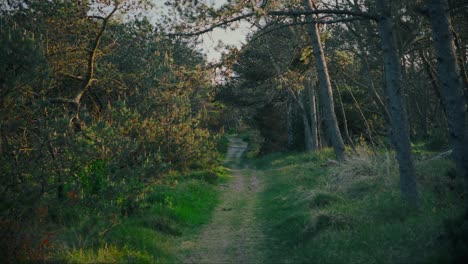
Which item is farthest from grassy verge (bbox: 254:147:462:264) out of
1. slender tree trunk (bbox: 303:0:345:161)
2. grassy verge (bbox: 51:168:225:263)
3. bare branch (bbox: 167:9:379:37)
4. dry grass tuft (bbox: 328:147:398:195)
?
bare branch (bbox: 167:9:379:37)

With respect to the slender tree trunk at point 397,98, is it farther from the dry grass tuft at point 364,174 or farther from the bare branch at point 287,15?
the dry grass tuft at point 364,174

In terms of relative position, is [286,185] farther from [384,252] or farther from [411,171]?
[384,252]

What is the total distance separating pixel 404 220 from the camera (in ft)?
24.2

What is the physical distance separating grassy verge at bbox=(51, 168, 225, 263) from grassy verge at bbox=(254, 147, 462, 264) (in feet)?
6.45

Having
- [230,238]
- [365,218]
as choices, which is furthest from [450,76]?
[230,238]

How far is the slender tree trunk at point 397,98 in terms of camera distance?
26.3 feet

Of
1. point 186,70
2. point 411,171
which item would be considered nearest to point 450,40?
point 411,171

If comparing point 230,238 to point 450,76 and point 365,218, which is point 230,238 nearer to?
point 365,218

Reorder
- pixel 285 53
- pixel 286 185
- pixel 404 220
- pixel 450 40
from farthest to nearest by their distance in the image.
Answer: pixel 285 53 < pixel 286 185 < pixel 404 220 < pixel 450 40

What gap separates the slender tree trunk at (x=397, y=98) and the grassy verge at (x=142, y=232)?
4841mm

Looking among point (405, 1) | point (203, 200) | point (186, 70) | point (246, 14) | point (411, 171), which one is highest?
point (405, 1)

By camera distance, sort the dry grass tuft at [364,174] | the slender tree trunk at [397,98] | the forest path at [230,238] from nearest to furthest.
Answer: the forest path at [230,238]
the slender tree trunk at [397,98]
the dry grass tuft at [364,174]

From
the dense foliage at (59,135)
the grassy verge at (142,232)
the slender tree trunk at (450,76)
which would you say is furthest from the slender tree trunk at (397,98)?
the grassy verge at (142,232)

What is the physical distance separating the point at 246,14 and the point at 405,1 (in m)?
6.98
